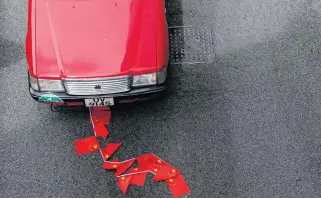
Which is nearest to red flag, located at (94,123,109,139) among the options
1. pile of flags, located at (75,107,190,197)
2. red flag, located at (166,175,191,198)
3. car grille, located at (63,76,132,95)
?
pile of flags, located at (75,107,190,197)

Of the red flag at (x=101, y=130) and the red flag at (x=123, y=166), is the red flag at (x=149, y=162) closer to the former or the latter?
the red flag at (x=123, y=166)

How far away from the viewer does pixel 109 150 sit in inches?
199

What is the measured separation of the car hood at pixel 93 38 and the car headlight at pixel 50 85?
0.08 metres

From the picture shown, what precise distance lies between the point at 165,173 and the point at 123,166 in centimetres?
49

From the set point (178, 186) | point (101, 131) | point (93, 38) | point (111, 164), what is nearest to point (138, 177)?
point (111, 164)

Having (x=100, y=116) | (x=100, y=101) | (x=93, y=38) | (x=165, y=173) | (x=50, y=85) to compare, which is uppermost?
(x=93, y=38)

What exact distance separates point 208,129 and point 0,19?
3192 millimetres

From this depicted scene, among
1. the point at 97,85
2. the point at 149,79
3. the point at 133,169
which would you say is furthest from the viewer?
the point at 133,169

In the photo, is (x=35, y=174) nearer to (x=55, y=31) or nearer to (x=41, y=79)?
(x=41, y=79)

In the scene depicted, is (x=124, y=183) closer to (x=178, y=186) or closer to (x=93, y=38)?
(x=178, y=186)

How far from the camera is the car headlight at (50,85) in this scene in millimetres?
4648

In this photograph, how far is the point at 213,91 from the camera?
5457mm

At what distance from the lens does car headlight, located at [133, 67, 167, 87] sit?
470cm

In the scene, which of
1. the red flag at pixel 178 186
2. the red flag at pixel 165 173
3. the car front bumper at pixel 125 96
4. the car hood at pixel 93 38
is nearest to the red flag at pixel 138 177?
the red flag at pixel 165 173
